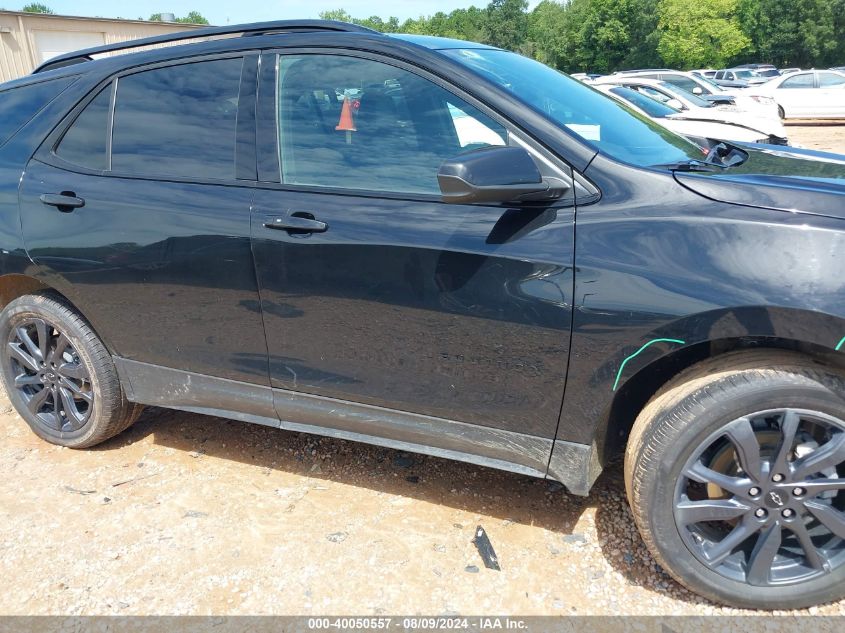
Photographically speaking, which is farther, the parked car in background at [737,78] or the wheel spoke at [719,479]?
the parked car in background at [737,78]

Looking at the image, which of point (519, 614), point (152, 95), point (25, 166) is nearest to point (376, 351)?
point (519, 614)

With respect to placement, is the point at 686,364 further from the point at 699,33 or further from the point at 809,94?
the point at 699,33

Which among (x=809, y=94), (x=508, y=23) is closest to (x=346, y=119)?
(x=809, y=94)

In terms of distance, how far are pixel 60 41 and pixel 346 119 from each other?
30.0 metres

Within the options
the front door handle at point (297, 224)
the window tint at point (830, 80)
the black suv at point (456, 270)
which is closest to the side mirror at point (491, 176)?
the black suv at point (456, 270)

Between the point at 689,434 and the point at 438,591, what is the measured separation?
1066 mm

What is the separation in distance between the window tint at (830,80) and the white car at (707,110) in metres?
8.63

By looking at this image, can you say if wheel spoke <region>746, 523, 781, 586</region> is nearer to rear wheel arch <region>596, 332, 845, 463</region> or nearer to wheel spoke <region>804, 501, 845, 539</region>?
wheel spoke <region>804, 501, 845, 539</region>

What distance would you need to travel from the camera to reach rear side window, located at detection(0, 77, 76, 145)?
309 centimetres

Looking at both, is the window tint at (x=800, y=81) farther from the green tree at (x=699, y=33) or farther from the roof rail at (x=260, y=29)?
the green tree at (x=699, y=33)

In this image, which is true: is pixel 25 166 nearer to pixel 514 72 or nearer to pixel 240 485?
pixel 240 485

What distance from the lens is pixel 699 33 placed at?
5875cm

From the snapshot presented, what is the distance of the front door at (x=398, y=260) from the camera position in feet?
7.04

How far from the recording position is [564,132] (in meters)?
2.17
